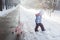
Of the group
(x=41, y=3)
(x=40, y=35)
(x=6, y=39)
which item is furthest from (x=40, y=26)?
(x=6, y=39)

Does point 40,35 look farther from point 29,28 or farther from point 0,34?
point 0,34

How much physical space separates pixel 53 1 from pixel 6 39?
45 centimetres

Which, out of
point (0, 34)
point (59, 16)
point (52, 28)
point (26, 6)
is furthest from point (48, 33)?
point (0, 34)

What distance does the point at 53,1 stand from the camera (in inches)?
29.5

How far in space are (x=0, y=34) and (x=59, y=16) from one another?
460mm

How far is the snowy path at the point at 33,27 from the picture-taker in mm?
735

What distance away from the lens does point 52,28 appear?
2.48 feet

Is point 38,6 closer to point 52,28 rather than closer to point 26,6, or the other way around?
point 26,6

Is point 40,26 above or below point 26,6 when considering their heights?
below

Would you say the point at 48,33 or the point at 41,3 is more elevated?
the point at 41,3

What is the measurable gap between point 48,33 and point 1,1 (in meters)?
0.42

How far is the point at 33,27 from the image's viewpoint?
2.48 ft

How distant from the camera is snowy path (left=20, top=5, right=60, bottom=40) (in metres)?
0.73

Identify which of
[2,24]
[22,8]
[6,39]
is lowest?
[6,39]
